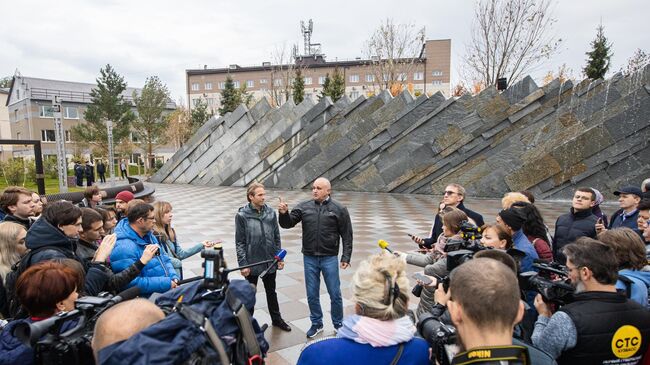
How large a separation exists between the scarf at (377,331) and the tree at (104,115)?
34451 millimetres

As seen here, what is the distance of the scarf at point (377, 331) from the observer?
1643 millimetres

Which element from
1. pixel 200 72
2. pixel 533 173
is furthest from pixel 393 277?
pixel 200 72

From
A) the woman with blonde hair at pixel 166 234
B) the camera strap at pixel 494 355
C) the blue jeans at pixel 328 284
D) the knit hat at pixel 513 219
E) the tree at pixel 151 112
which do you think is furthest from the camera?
the tree at pixel 151 112

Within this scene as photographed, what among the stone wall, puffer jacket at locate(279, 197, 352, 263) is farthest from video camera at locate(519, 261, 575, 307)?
the stone wall

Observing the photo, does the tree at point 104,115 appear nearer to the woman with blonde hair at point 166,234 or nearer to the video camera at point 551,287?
the woman with blonde hair at point 166,234

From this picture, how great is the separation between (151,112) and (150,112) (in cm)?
8

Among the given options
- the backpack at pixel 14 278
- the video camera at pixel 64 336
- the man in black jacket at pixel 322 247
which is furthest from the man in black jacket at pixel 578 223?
the backpack at pixel 14 278

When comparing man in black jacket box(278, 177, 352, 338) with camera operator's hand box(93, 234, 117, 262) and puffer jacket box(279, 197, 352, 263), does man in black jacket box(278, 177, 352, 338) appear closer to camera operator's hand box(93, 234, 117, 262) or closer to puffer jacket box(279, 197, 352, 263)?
puffer jacket box(279, 197, 352, 263)

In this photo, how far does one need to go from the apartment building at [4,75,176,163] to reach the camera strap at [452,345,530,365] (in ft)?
144

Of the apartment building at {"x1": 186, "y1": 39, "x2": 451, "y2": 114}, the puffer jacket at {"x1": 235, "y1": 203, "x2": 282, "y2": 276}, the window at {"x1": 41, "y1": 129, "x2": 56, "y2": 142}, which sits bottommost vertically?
the puffer jacket at {"x1": 235, "y1": 203, "x2": 282, "y2": 276}

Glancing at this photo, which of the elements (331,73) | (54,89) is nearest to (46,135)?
(54,89)

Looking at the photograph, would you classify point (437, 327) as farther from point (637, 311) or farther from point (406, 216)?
point (406, 216)

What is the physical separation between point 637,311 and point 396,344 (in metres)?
1.42

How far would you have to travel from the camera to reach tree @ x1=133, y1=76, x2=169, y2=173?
33062 mm
